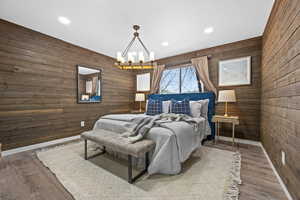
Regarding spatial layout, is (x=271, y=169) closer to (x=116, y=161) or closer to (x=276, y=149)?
(x=276, y=149)

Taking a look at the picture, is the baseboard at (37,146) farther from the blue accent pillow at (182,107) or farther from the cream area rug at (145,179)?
the blue accent pillow at (182,107)

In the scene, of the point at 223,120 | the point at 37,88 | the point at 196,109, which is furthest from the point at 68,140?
the point at 223,120

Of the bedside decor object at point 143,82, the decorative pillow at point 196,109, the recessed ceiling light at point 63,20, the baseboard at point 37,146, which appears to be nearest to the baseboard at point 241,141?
the decorative pillow at point 196,109

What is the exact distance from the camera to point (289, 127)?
4.68 feet

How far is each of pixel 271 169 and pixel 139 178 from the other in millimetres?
2023

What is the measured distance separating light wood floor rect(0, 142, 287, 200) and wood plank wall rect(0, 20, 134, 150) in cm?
63

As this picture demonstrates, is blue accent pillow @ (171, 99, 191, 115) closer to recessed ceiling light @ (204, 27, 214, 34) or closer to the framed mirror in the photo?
recessed ceiling light @ (204, 27, 214, 34)

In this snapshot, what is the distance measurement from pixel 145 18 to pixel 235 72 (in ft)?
8.71

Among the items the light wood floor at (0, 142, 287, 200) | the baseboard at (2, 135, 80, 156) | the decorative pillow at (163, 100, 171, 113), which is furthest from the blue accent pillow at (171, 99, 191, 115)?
the baseboard at (2, 135, 80, 156)

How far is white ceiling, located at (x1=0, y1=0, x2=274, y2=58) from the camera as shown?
6.68 ft

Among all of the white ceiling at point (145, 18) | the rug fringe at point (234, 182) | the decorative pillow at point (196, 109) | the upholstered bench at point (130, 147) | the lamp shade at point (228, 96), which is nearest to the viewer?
the rug fringe at point (234, 182)

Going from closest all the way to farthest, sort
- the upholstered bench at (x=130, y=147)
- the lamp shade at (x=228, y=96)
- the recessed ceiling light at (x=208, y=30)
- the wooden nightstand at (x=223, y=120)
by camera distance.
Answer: the upholstered bench at (x=130, y=147) < the recessed ceiling light at (x=208, y=30) < the wooden nightstand at (x=223, y=120) < the lamp shade at (x=228, y=96)

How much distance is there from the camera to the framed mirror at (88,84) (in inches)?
142

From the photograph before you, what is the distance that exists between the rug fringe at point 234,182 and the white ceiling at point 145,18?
8.54 ft
